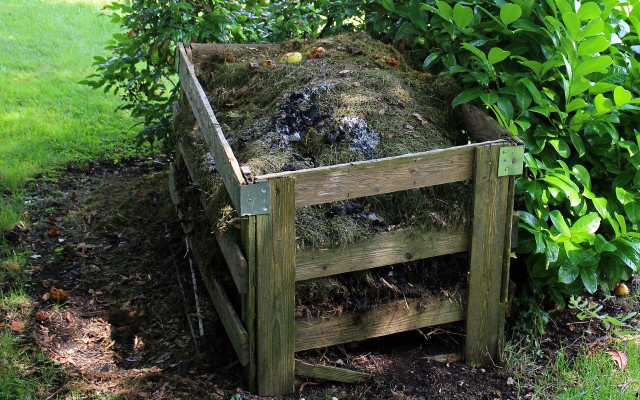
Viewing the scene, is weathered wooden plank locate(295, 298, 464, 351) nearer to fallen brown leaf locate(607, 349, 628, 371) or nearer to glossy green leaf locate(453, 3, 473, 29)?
fallen brown leaf locate(607, 349, 628, 371)

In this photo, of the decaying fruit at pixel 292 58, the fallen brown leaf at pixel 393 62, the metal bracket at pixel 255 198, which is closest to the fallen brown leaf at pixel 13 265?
the decaying fruit at pixel 292 58

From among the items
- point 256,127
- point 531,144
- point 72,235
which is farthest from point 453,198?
point 72,235

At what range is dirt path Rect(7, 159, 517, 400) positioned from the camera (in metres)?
3.48

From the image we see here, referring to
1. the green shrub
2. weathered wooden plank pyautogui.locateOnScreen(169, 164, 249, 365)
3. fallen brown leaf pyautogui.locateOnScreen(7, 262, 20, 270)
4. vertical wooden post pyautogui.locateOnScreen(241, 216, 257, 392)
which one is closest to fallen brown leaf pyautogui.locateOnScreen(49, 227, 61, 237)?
fallen brown leaf pyautogui.locateOnScreen(7, 262, 20, 270)

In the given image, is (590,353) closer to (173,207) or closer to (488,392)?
(488,392)

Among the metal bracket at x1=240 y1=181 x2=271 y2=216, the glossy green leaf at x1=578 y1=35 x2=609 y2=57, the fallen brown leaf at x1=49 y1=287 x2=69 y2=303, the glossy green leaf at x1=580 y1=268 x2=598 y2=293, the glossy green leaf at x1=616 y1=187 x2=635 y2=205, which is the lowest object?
the fallen brown leaf at x1=49 y1=287 x2=69 y2=303

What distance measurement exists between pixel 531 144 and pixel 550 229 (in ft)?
1.47

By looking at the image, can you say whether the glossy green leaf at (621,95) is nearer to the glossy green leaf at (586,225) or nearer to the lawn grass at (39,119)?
the glossy green leaf at (586,225)

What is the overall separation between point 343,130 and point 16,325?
2146mm

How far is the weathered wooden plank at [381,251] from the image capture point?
325 cm

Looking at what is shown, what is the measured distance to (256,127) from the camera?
3.99 m

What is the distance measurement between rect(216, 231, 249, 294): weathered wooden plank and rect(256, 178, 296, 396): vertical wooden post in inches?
3.1

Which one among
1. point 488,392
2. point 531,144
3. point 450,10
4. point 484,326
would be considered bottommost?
point 488,392

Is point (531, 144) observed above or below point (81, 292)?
above
